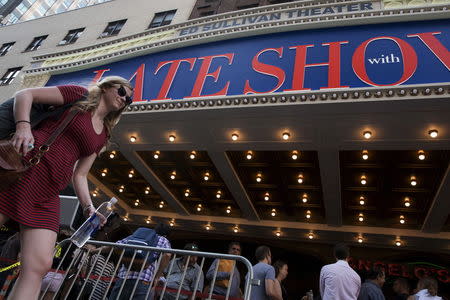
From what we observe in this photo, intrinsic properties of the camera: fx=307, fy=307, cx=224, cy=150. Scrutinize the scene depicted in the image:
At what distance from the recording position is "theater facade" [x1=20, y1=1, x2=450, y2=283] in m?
7.60

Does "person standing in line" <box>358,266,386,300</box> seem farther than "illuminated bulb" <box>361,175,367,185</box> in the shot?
No

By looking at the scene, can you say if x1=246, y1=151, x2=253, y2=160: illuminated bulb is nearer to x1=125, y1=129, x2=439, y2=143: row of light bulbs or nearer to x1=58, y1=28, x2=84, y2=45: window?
x1=125, y1=129, x2=439, y2=143: row of light bulbs

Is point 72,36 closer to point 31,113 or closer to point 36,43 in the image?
point 36,43

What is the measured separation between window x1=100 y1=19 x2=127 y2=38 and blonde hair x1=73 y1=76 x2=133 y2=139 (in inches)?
724

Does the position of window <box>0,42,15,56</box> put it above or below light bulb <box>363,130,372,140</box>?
above

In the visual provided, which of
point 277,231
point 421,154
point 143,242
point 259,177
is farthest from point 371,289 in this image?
point 277,231

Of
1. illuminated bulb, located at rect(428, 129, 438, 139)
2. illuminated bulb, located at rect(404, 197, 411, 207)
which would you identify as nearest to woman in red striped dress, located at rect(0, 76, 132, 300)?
illuminated bulb, located at rect(428, 129, 438, 139)

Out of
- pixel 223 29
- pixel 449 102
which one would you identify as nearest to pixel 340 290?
pixel 449 102

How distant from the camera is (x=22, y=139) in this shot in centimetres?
187

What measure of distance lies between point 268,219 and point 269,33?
882cm

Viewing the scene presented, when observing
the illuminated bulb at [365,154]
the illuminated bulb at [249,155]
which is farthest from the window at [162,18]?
the illuminated bulb at [365,154]

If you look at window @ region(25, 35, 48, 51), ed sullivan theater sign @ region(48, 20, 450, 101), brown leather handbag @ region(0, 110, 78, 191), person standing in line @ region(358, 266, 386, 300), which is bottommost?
brown leather handbag @ region(0, 110, 78, 191)

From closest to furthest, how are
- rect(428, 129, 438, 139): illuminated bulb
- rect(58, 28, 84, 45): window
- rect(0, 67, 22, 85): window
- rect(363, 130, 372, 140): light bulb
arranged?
rect(428, 129, 438, 139): illuminated bulb
rect(363, 130, 372, 140): light bulb
rect(0, 67, 22, 85): window
rect(58, 28, 84, 45): window

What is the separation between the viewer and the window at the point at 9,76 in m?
19.5
